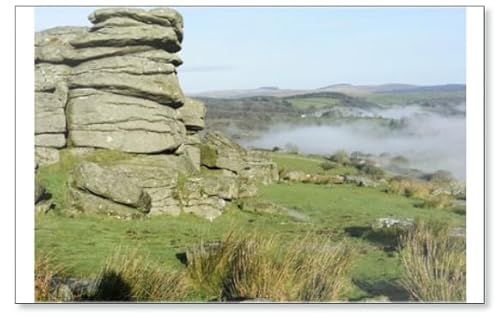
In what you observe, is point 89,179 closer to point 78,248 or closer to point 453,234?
point 78,248

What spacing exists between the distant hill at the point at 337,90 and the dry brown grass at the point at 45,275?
4.92 ft

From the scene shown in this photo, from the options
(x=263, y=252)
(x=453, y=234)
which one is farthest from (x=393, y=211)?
(x=263, y=252)

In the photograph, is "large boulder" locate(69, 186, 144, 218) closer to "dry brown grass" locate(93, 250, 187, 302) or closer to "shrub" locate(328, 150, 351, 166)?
"dry brown grass" locate(93, 250, 187, 302)

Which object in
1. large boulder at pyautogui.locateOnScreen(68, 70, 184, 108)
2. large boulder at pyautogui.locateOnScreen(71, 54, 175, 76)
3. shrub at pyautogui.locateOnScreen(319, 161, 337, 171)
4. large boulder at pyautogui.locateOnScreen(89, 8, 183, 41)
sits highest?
large boulder at pyautogui.locateOnScreen(89, 8, 183, 41)

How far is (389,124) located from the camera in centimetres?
573

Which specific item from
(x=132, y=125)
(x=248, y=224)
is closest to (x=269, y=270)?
(x=248, y=224)

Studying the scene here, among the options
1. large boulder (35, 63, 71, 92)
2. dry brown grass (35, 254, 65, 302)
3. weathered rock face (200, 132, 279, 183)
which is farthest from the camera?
weathered rock face (200, 132, 279, 183)

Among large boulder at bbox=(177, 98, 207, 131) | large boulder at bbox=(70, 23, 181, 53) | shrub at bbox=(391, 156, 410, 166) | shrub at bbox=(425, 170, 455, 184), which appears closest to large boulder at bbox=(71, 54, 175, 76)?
large boulder at bbox=(70, 23, 181, 53)

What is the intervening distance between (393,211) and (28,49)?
2727 mm

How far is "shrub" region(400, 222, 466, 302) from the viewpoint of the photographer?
5.40 m

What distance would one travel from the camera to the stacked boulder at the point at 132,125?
5727 mm

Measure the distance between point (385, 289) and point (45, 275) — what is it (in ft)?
7.38

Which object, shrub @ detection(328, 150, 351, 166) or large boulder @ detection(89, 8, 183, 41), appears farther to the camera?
shrub @ detection(328, 150, 351, 166)

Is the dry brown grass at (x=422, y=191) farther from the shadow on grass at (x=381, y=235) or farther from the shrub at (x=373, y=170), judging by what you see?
the shadow on grass at (x=381, y=235)
